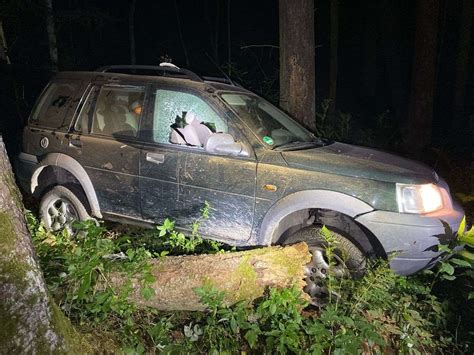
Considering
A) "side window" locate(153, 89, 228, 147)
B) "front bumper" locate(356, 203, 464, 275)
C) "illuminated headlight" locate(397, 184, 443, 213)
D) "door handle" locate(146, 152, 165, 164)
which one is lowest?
"front bumper" locate(356, 203, 464, 275)

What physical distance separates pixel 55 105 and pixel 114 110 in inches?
36.0

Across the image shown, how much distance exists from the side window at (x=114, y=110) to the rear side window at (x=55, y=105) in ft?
1.02

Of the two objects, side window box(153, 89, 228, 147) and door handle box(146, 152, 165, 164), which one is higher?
side window box(153, 89, 228, 147)

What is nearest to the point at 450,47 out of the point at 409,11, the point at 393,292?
the point at 409,11

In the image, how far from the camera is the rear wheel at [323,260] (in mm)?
3254

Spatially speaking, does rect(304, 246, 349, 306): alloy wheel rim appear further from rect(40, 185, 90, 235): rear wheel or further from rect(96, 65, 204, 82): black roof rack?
rect(40, 185, 90, 235): rear wheel

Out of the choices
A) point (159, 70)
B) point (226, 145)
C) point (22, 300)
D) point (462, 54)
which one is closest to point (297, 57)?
point (159, 70)

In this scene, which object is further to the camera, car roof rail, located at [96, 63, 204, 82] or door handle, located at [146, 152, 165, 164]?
car roof rail, located at [96, 63, 204, 82]

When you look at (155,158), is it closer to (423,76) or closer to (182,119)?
(182,119)

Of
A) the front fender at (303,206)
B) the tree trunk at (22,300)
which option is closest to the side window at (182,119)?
the front fender at (303,206)

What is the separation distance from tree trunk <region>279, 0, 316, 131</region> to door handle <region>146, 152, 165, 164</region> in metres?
2.55

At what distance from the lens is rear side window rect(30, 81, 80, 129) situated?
4512mm

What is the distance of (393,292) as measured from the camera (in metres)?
3.43

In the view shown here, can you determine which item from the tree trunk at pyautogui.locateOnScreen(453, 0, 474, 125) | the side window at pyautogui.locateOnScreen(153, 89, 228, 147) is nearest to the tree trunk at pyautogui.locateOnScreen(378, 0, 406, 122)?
the tree trunk at pyautogui.locateOnScreen(453, 0, 474, 125)
